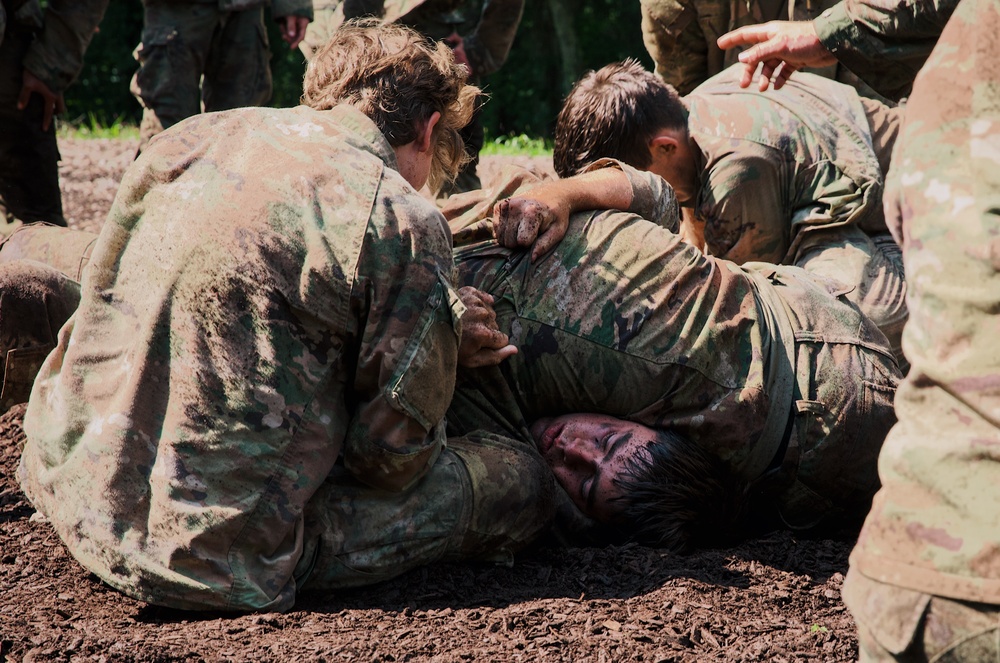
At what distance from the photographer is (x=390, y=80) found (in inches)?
128

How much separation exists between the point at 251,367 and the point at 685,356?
127 cm

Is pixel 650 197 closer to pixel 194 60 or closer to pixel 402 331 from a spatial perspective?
pixel 402 331

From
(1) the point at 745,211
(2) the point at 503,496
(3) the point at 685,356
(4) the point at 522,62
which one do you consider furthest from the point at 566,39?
(2) the point at 503,496

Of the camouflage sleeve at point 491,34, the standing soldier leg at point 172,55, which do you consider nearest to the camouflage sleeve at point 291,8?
the standing soldier leg at point 172,55

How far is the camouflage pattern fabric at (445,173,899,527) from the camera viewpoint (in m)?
3.38

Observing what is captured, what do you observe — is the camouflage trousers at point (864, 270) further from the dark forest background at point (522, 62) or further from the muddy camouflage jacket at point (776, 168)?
the dark forest background at point (522, 62)

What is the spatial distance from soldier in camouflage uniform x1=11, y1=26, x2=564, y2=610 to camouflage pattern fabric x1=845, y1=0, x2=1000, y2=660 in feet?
4.52

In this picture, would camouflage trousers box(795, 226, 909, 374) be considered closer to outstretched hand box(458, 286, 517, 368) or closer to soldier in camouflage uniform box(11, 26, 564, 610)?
outstretched hand box(458, 286, 517, 368)

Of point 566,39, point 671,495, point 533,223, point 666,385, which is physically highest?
point 533,223

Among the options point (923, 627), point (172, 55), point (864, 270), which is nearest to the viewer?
point (923, 627)

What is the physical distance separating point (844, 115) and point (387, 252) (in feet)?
9.52

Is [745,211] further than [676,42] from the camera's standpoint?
No

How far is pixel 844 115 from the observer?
501 centimetres

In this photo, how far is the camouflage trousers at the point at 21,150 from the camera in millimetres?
6547
